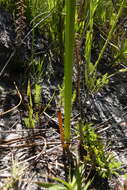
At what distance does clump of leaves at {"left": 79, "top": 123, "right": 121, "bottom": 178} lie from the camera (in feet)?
3.08

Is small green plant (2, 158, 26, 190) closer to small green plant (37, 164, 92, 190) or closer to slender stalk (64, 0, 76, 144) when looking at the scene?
small green plant (37, 164, 92, 190)

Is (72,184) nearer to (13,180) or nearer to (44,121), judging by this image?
(13,180)

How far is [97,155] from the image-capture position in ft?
3.15

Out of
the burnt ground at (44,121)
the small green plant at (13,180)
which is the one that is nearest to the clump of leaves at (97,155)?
the burnt ground at (44,121)

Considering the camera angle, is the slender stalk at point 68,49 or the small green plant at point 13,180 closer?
the slender stalk at point 68,49

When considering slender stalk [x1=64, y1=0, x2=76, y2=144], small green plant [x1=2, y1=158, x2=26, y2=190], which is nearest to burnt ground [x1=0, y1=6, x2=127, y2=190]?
small green plant [x1=2, y1=158, x2=26, y2=190]

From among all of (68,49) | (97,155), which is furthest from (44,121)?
(68,49)

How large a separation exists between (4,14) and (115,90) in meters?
0.68

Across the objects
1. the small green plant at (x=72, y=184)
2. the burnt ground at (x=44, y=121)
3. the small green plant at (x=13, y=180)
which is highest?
the burnt ground at (x=44, y=121)

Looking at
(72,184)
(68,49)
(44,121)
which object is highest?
(68,49)

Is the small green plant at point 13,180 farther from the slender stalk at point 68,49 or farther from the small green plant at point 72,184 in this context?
the slender stalk at point 68,49

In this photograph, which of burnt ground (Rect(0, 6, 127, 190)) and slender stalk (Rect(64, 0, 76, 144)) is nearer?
slender stalk (Rect(64, 0, 76, 144))

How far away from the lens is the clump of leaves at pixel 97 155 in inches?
37.0

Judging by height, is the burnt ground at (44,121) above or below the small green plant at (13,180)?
above
